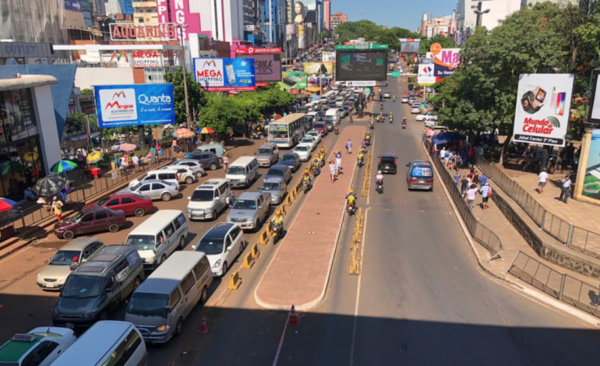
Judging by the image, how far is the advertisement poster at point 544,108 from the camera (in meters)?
25.5

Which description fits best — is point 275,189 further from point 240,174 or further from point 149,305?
point 149,305

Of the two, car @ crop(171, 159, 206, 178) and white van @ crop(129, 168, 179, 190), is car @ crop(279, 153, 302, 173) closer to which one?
car @ crop(171, 159, 206, 178)

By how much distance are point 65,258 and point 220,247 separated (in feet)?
18.1

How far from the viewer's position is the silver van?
40.3ft

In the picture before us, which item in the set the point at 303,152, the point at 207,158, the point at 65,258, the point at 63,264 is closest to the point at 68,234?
the point at 65,258

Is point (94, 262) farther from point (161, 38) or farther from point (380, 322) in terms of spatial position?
point (161, 38)

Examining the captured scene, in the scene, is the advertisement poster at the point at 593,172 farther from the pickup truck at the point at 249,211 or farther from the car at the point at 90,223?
the car at the point at 90,223

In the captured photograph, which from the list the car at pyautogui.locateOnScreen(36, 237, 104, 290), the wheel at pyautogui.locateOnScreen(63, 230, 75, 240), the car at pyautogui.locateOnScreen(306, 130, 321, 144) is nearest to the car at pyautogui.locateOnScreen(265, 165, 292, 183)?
the wheel at pyautogui.locateOnScreen(63, 230, 75, 240)

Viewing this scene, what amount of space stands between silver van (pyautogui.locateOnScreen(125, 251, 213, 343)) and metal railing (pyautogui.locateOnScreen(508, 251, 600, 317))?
11.5m

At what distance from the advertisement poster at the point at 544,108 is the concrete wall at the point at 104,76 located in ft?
161

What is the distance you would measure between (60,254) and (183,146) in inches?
1057

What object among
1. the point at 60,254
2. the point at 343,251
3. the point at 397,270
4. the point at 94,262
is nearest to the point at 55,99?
the point at 60,254

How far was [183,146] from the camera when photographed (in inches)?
1672

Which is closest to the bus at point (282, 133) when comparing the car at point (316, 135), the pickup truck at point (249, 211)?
the car at point (316, 135)
